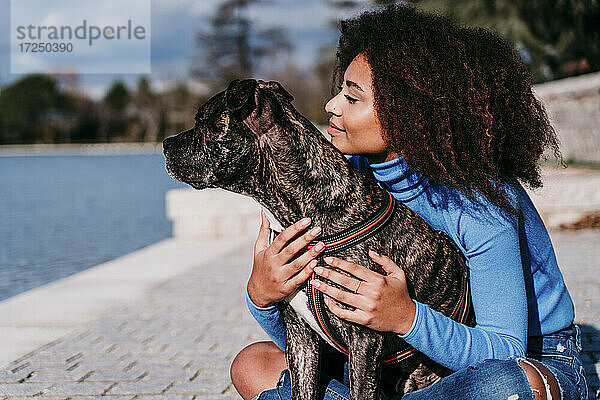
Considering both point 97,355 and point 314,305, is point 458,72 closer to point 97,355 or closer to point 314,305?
point 314,305

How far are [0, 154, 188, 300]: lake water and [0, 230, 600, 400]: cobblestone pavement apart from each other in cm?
318

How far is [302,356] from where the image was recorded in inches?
A: 108

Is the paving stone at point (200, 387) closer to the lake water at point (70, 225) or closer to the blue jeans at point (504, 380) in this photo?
the blue jeans at point (504, 380)

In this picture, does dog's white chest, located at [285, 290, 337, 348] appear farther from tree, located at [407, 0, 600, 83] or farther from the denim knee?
tree, located at [407, 0, 600, 83]

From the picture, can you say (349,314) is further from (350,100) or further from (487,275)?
(350,100)

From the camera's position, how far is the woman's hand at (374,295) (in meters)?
2.37

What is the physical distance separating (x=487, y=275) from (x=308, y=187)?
0.73m

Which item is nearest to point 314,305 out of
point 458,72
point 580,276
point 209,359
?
point 458,72

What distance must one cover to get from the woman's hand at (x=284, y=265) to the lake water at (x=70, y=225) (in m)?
6.94

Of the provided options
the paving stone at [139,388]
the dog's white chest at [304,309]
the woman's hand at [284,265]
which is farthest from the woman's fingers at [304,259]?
the paving stone at [139,388]

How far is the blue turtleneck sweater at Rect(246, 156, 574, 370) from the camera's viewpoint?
98.0 inches

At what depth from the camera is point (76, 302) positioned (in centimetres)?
678

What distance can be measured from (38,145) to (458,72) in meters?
78.3

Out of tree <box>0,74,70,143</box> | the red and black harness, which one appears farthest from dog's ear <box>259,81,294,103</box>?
tree <box>0,74,70,143</box>
